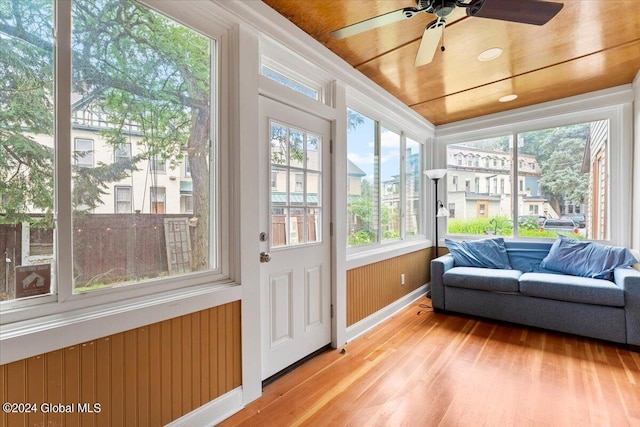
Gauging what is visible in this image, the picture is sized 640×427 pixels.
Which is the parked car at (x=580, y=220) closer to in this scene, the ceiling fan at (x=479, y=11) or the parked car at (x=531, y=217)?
the parked car at (x=531, y=217)

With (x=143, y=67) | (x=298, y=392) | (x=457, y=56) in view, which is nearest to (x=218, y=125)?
(x=143, y=67)

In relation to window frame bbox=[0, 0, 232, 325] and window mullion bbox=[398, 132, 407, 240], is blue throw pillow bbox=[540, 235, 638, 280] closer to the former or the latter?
window mullion bbox=[398, 132, 407, 240]

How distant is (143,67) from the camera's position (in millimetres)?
1490

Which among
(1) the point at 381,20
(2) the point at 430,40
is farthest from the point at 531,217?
(1) the point at 381,20

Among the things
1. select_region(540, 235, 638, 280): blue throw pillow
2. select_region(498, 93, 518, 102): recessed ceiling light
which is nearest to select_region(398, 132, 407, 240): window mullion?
select_region(498, 93, 518, 102): recessed ceiling light

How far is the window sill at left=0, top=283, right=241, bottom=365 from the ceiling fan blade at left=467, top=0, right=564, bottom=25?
203 centimetres

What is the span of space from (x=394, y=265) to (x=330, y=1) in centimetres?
264

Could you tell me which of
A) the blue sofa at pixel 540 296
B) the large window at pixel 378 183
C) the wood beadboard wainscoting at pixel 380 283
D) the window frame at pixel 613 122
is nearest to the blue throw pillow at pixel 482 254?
the blue sofa at pixel 540 296

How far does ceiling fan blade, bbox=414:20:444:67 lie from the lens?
163cm

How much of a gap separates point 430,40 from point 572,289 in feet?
8.53

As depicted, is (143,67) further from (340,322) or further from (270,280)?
(340,322)

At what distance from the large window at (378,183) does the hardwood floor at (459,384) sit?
1115 millimetres

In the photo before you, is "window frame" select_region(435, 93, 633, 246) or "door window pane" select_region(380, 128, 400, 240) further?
"door window pane" select_region(380, 128, 400, 240)

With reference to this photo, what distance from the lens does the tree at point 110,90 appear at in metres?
1.16
